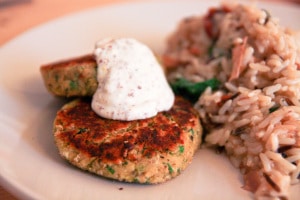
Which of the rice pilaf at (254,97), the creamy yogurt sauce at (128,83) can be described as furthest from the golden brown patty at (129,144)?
the rice pilaf at (254,97)

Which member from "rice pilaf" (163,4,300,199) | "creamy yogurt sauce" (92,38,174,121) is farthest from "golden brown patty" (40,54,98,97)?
"rice pilaf" (163,4,300,199)

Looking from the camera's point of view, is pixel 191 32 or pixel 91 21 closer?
pixel 191 32

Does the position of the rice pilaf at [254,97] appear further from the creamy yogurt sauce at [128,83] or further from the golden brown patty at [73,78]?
the golden brown patty at [73,78]

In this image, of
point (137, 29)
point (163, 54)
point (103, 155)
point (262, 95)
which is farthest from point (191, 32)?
point (103, 155)

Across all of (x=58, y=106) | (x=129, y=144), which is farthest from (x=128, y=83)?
(x=58, y=106)

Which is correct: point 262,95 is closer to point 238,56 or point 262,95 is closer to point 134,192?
point 238,56

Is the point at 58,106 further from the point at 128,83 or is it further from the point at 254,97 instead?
the point at 254,97

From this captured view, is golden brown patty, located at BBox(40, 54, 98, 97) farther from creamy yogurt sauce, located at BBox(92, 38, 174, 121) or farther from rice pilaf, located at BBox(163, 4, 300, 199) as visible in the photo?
rice pilaf, located at BBox(163, 4, 300, 199)

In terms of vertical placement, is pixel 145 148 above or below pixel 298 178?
above
